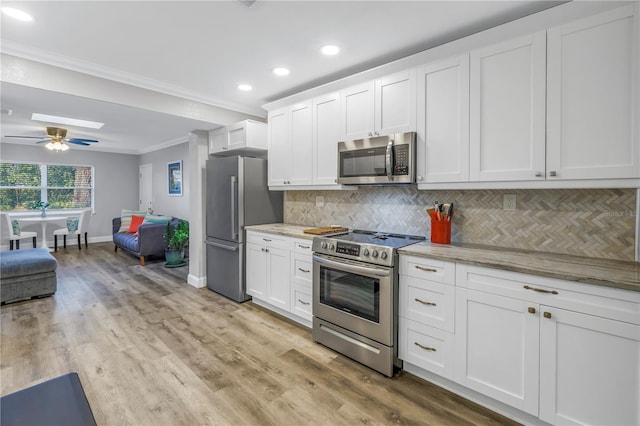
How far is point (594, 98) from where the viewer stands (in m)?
1.76

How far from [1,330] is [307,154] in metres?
3.47

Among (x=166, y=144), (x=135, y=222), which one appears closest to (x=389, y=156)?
(x=166, y=144)

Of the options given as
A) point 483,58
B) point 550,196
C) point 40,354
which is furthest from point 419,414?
point 40,354

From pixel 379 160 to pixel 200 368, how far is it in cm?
222

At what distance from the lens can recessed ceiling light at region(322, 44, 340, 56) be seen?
2533mm

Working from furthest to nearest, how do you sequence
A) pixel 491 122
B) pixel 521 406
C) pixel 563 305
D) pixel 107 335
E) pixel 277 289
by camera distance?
1. pixel 277 289
2. pixel 107 335
3. pixel 491 122
4. pixel 521 406
5. pixel 563 305

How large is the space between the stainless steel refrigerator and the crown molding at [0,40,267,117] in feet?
2.55

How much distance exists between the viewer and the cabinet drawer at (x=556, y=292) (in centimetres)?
146

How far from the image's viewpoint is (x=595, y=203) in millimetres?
2002

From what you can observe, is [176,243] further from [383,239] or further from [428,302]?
[428,302]

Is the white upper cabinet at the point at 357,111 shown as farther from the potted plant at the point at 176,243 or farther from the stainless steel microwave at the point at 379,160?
the potted plant at the point at 176,243

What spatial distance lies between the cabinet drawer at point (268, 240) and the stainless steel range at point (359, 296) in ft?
1.71

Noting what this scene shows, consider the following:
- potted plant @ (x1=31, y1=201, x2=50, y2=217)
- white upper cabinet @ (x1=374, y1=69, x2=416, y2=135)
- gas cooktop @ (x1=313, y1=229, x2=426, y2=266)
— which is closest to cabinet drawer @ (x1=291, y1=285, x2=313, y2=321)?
gas cooktop @ (x1=313, y1=229, x2=426, y2=266)

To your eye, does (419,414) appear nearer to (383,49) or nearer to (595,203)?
(595,203)
